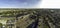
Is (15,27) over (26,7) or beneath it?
beneath

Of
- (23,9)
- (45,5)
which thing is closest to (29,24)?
(23,9)

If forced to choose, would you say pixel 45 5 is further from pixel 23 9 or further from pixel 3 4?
pixel 3 4

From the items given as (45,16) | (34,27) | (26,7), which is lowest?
(34,27)

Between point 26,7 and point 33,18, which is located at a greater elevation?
point 26,7

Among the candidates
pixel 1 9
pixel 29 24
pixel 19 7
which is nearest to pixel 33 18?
pixel 29 24

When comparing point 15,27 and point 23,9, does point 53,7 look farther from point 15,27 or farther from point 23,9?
point 15,27
